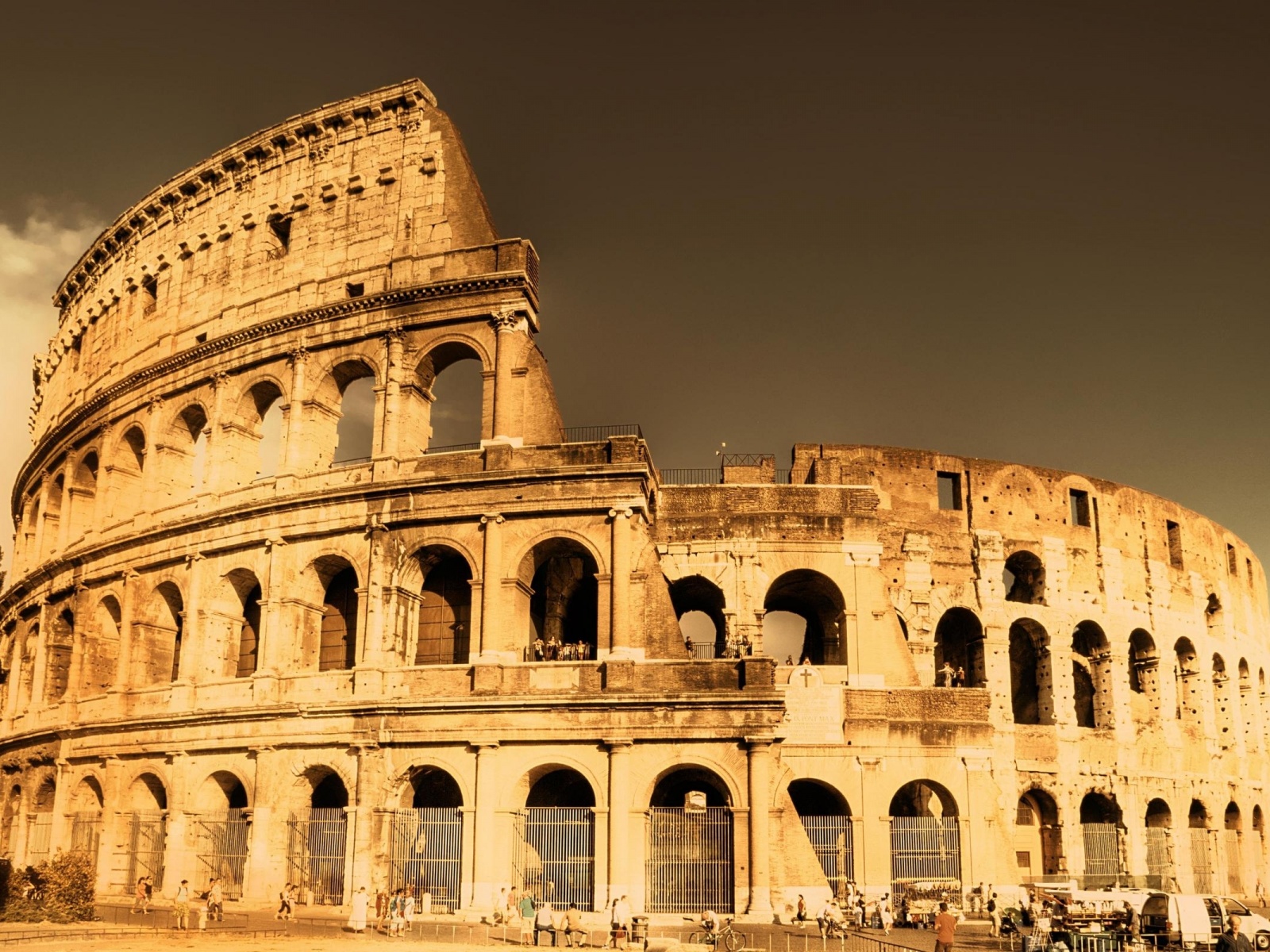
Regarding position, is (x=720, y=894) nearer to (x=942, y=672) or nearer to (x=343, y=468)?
(x=942, y=672)

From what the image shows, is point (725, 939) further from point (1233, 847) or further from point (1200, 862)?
point (1233, 847)

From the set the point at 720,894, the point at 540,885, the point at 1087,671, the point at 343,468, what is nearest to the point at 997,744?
the point at 1087,671

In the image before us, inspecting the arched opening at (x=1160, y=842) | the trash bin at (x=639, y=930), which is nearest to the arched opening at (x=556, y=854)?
the trash bin at (x=639, y=930)

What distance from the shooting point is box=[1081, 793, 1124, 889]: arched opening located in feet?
90.9

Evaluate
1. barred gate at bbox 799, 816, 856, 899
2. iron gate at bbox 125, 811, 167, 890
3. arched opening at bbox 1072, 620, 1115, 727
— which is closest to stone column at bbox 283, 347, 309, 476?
iron gate at bbox 125, 811, 167, 890

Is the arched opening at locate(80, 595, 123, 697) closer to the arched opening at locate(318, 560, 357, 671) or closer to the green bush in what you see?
the green bush

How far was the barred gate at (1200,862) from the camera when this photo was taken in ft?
100

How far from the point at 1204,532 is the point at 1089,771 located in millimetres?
9660

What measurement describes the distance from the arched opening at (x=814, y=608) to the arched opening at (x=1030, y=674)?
5418 millimetres

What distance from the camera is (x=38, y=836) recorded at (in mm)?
27047

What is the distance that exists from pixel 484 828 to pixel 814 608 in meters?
9.77

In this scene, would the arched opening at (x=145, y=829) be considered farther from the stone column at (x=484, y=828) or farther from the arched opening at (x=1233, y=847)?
the arched opening at (x=1233, y=847)

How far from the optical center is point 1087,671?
31.6 m

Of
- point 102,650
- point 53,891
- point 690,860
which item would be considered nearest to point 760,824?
point 690,860
